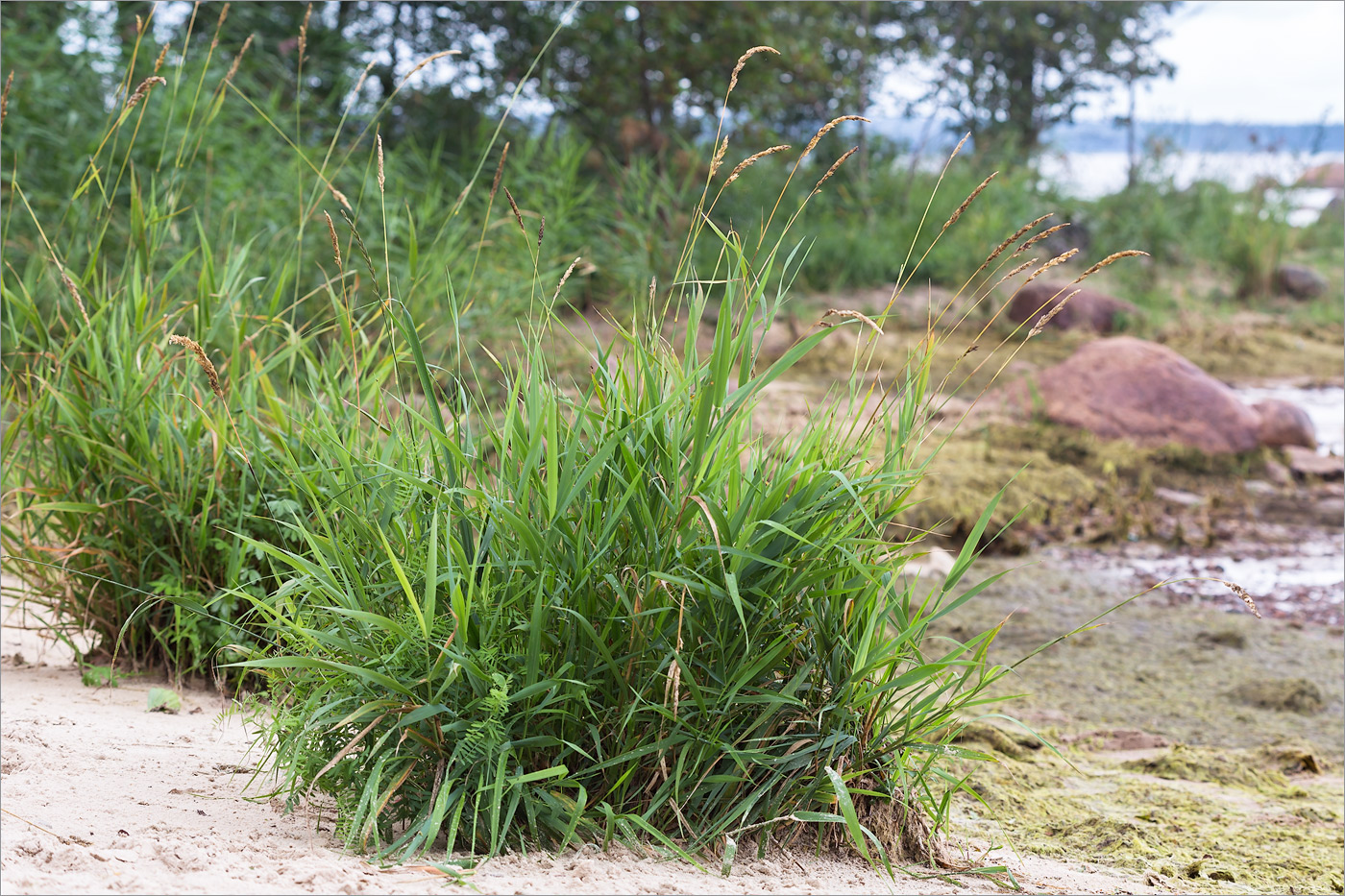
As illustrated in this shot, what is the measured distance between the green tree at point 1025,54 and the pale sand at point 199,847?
13.0 m

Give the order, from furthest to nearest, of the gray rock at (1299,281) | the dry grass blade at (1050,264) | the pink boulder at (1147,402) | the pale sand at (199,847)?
1. the gray rock at (1299,281)
2. the pink boulder at (1147,402)
3. the dry grass blade at (1050,264)
4. the pale sand at (199,847)

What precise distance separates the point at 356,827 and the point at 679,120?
909cm

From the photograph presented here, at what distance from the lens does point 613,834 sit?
1.61 metres

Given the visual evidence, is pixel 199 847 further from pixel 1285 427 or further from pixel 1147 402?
pixel 1285 427

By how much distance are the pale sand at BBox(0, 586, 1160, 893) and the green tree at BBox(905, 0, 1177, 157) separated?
13.0 meters

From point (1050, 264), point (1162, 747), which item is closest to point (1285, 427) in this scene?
point (1162, 747)

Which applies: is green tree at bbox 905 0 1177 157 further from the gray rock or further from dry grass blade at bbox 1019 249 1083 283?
dry grass blade at bbox 1019 249 1083 283

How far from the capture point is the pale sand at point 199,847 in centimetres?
136

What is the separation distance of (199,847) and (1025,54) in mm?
15721

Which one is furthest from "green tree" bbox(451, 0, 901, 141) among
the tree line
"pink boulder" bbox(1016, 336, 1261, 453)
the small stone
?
the small stone

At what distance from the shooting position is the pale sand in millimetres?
1355

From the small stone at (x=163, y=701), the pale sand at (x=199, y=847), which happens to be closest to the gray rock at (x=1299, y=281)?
the pale sand at (x=199, y=847)

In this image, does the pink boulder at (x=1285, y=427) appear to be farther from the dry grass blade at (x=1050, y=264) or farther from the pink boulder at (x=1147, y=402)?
the dry grass blade at (x=1050, y=264)

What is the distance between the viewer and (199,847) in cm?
146
